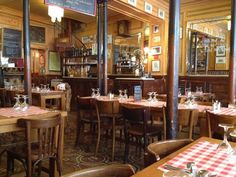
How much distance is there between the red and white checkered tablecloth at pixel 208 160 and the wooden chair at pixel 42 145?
56.7 inches

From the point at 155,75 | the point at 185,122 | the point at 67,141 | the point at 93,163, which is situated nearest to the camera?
the point at 185,122

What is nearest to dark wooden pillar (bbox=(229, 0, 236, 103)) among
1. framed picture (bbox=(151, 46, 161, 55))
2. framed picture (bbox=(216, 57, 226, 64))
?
framed picture (bbox=(216, 57, 226, 64))

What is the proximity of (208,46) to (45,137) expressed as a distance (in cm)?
753

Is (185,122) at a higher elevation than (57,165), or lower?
higher

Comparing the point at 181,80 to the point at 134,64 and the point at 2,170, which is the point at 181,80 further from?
the point at 2,170

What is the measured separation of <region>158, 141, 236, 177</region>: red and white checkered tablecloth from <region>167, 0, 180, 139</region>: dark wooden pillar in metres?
1.07

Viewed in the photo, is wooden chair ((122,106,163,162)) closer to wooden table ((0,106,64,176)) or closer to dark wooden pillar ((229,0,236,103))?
wooden table ((0,106,64,176))

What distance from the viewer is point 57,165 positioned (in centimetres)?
273

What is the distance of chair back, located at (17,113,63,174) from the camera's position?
2375 mm

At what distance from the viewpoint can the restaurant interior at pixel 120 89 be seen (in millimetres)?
2330

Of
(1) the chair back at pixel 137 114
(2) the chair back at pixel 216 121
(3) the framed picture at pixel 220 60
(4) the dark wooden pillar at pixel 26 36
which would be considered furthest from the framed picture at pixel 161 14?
(2) the chair back at pixel 216 121

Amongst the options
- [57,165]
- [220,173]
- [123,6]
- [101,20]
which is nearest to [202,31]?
[123,6]

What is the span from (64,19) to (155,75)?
528 centimetres

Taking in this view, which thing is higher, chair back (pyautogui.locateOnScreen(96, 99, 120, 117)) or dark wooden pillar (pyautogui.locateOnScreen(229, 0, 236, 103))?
dark wooden pillar (pyautogui.locateOnScreen(229, 0, 236, 103))
